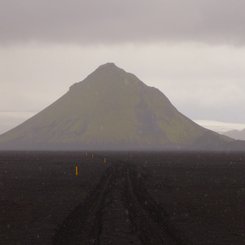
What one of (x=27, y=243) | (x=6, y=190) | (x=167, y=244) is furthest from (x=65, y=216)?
(x=6, y=190)

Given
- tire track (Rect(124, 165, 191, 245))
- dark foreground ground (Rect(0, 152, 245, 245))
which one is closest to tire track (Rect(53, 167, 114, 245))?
dark foreground ground (Rect(0, 152, 245, 245))

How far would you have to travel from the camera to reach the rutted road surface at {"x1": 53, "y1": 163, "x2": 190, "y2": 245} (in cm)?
1922

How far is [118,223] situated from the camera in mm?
22953

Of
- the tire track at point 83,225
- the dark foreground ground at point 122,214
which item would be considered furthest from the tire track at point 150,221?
the tire track at point 83,225

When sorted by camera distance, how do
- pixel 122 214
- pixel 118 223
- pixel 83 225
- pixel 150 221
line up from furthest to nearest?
1. pixel 122 214
2. pixel 150 221
3. pixel 118 223
4. pixel 83 225

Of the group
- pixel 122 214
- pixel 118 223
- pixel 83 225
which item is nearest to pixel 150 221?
pixel 118 223

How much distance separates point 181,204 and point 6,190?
52.3ft

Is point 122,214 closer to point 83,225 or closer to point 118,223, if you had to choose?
point 118,223

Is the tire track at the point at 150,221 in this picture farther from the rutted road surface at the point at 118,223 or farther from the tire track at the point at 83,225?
the tire track at the point at 83,225

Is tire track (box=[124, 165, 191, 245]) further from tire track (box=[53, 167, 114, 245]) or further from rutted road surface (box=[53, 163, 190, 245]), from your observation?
tire track (box=[53, 167, 114, 245])

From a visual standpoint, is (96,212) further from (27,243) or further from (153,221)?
(27,243)

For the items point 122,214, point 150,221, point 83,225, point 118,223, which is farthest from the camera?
point 122,214

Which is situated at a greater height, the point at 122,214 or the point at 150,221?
the point at 122,214

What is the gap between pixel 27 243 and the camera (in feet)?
65.0
